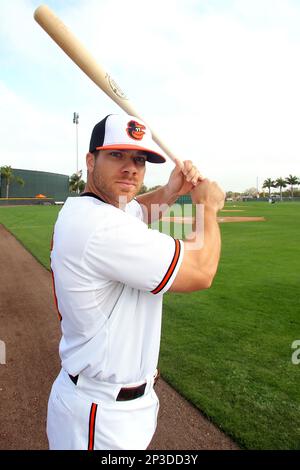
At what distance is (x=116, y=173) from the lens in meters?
1.68

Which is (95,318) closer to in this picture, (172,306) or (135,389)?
(135,389)

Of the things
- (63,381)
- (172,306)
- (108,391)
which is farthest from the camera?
(172,306)

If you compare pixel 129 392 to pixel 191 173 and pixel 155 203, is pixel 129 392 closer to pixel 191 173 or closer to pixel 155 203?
pixel 191 173

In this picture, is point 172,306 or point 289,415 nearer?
point 289,415

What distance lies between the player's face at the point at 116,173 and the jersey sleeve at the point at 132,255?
20 centimetres

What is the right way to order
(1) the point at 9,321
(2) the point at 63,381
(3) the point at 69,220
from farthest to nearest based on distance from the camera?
(1) the point at 9,321, (2) the point at 63,381, (3) the point at 69,220

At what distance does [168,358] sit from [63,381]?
2.76 meters

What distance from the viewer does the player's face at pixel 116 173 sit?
1678 millimetres

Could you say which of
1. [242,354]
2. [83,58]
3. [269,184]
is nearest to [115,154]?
[83,58]

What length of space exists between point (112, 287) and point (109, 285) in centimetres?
3

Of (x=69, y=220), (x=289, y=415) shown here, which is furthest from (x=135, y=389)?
(x=289, y=415)

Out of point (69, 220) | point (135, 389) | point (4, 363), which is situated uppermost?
point (69, 220)

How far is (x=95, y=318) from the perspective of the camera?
1601 mm

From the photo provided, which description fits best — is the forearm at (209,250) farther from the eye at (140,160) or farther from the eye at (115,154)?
the eye at (115,154)
